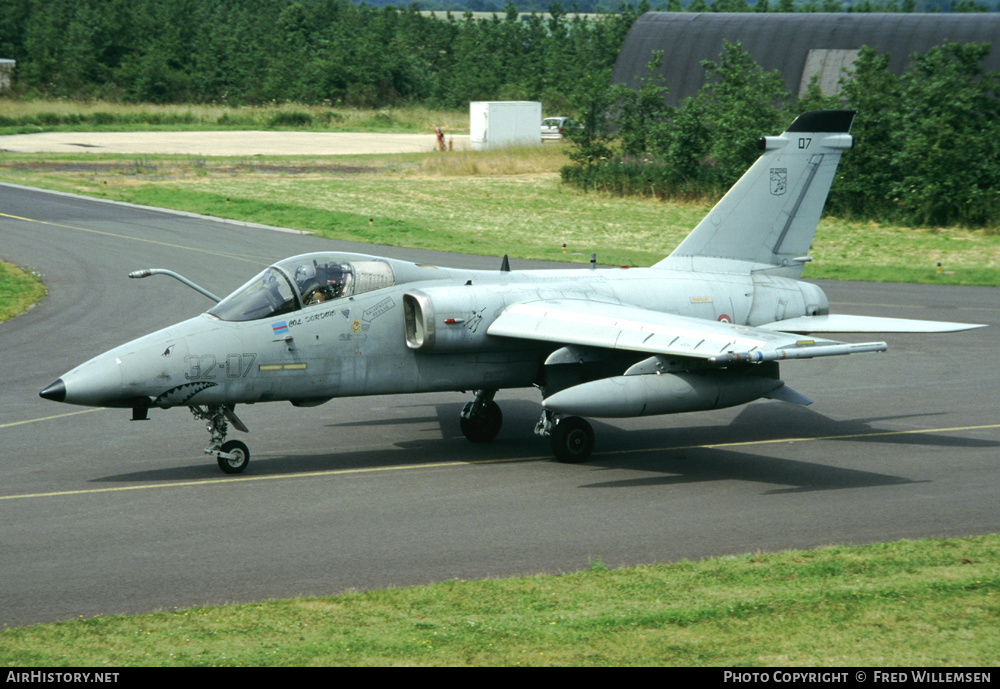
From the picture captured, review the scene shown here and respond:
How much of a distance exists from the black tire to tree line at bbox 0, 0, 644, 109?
72995mm

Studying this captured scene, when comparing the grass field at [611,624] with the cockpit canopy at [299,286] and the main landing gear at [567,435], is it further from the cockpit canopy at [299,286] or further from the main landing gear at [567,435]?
the cockpit canopy at [299,286]

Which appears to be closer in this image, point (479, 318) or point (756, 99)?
point (479, 318)

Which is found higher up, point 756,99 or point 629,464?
point 756,99

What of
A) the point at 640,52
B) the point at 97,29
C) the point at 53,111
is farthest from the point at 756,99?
the point at 97,29

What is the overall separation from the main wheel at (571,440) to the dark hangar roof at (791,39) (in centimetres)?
3757

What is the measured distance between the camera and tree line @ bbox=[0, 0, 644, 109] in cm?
9044

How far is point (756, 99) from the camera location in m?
43.7

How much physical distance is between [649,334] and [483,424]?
3557 mm

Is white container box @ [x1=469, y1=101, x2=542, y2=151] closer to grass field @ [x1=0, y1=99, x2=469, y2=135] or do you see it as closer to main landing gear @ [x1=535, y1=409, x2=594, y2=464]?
grass field @ [x1=0, y1=99, x2=469, y2=135]

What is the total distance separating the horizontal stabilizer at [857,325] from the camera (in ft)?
48.4

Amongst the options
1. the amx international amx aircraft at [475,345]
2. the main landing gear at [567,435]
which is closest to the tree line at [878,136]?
the amx international amx aircraft at [475,345]

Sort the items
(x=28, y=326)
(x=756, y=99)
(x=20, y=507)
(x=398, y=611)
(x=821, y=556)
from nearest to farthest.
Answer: (x=398, y=611) → (x=821, y=556) → (x=20, y=507) → (x=28, y=326) → (x=756, y=99)

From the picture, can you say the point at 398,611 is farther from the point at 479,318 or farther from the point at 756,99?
the point at 756,99

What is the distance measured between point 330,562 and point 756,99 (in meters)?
37.8
